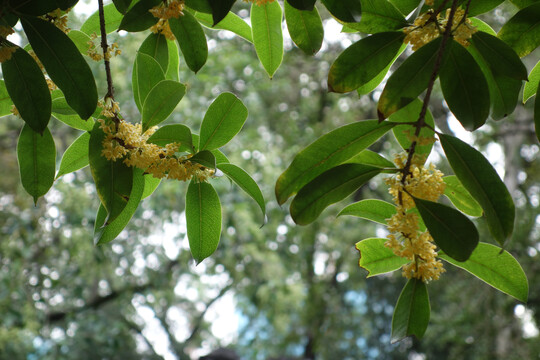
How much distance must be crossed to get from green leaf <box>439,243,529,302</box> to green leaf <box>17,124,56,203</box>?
597 millimetres

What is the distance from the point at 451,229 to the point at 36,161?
23.7 inches

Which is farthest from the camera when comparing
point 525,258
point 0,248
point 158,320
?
point 158,320

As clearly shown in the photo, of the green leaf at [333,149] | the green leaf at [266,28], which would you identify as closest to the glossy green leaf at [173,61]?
the green leaf at [266,28]

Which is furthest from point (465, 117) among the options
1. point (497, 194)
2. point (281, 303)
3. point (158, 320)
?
point (158, 320)

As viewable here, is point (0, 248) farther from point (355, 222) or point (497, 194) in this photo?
point (497, 194)

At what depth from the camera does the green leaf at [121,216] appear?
0.83 metres

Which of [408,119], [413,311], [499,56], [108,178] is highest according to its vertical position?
[499,56]

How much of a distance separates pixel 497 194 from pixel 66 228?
13.8 feet

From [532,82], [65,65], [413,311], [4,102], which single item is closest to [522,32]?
[532,82]

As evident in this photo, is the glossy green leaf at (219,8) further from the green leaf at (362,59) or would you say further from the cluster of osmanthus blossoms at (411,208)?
the cluster of osmanthus blossoms at (411,208)

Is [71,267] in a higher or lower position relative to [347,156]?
lower

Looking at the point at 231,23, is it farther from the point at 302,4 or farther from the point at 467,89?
the point at 467,89

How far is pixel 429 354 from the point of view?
5258 mm

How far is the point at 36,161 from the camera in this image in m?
0.84
